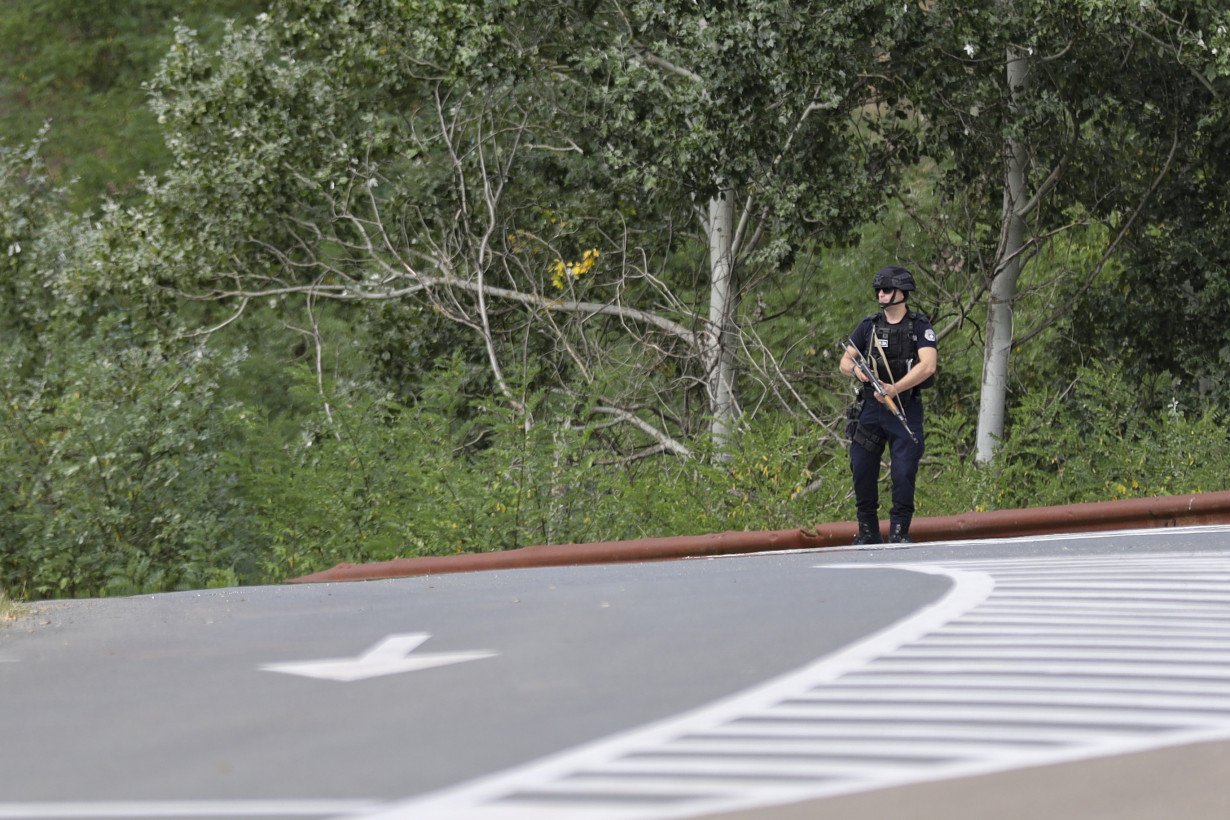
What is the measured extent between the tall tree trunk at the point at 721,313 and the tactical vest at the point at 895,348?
7.22 metres

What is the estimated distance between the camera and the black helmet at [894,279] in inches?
405

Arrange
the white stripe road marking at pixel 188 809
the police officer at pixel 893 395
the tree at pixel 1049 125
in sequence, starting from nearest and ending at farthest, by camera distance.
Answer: the white stripe road marking at pixel 188 809, the police officer at pixel 893 395, the tree at pixel 1049 125

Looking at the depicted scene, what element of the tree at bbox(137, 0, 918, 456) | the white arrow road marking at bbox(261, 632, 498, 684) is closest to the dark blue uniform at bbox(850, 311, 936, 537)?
the white arrow road marking at bbox(261, 632, 498, 684)

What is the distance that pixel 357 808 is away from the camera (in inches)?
157

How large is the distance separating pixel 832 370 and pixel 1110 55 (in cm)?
483

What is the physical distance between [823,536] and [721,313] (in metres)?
Result: 7.87

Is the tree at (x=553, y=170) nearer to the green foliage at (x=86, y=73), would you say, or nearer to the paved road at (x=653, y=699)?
the paved road at (x=653, y=699)

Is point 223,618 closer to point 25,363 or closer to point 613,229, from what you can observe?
point 613,229

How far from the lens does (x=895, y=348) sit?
1048 cm

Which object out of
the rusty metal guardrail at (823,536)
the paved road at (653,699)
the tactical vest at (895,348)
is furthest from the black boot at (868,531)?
the paved road at (653,699)

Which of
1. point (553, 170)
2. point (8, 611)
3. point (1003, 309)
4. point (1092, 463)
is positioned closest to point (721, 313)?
point (1003, 309)

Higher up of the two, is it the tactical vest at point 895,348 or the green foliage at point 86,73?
the green foliage at point 86,73

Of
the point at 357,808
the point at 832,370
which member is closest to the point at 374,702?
the point at 357,808

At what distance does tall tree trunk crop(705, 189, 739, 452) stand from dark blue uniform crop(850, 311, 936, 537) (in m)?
7.13
